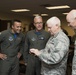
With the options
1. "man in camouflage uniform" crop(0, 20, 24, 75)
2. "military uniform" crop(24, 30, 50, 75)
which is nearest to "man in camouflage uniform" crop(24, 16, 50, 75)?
"military uniform" crop(24, 30, 50, 75)

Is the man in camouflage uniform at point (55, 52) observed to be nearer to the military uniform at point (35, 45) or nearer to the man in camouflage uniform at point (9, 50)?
the military uniform at point (35, 45)

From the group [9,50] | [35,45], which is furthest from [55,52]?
[9,50]

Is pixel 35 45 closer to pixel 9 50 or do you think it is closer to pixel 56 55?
pixel 9 50

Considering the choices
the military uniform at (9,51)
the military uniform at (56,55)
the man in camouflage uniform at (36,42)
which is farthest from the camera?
the military uniform at (9,51)

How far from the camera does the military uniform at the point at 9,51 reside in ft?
11.4

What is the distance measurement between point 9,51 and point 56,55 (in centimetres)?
153

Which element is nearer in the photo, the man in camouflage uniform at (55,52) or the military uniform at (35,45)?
the man in camouflage uniform at (55,52)

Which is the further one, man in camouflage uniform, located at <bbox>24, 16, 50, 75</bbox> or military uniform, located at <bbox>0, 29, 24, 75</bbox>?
military uniform, located at <bbox>0, 29, 24, 75</bbox>

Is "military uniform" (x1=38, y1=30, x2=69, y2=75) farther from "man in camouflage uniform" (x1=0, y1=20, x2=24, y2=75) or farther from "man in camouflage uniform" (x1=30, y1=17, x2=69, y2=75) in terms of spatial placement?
"man in camouflage uniform" (x1=0, y1=20, x2=24, y2=75)

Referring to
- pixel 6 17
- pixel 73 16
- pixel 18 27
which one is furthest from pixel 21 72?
pixel 6 17

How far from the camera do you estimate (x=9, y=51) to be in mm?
3477

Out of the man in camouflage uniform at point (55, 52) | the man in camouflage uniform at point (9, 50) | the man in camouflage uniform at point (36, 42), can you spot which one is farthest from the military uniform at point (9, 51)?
the man in camouflage uniform at point (55, 52)

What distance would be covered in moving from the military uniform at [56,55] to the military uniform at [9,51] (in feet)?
3.92

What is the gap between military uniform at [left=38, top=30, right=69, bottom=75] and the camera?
216cm
